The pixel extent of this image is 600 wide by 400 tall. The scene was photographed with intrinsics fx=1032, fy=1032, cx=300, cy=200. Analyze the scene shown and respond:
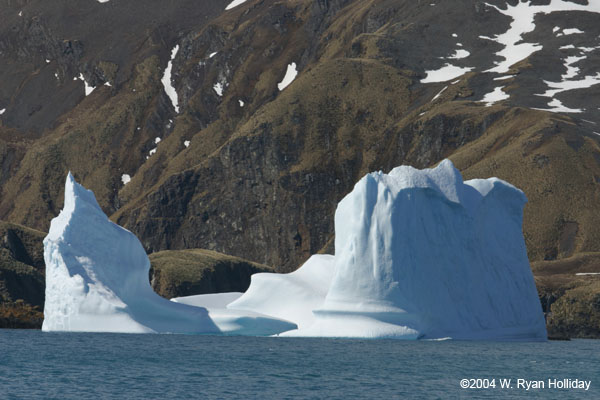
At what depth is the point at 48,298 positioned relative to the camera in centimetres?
6238

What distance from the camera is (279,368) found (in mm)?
45219

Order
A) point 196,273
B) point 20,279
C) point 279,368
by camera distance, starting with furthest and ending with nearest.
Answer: point 196,273, point 20,279, point 279,368

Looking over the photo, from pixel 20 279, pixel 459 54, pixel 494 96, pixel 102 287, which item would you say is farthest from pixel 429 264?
pixel 459 54

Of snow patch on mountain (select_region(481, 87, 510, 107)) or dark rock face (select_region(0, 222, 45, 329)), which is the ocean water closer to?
dark rock face (select_region(0, 222, 45, 329))

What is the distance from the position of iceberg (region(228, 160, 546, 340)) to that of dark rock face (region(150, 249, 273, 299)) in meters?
70.4

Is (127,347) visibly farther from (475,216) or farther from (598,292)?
(598,292)

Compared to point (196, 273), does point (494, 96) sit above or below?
above

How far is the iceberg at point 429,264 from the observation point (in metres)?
54.8

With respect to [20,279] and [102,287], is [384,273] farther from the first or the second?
[20,279]

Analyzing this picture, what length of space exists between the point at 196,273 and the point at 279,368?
294 ft

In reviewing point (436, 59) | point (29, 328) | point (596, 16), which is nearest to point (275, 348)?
point (29, 328)

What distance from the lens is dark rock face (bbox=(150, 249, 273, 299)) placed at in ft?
427

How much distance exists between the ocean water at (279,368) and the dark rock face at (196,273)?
65.3 metres

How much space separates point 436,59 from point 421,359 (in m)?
148
